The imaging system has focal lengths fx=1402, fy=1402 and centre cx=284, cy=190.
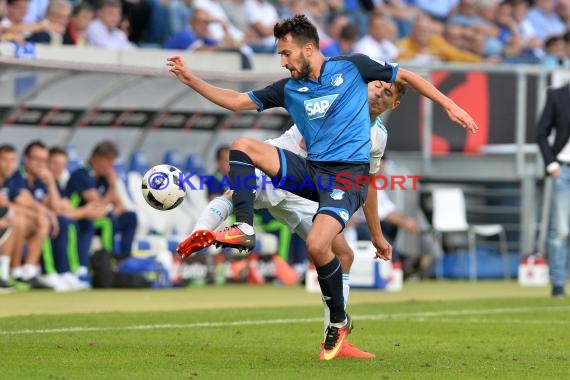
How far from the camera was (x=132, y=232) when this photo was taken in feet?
60.2

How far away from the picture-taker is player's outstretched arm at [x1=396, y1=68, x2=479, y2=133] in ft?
28.1

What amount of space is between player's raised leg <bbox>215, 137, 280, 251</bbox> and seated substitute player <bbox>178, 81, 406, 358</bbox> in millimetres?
220

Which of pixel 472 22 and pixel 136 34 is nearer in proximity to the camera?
pixel 136 34

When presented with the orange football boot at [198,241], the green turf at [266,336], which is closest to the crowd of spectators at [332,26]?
the green turf at [266,336]

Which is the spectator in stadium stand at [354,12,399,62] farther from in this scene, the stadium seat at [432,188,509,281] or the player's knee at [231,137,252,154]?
the player's knee at [231,137,252,154]

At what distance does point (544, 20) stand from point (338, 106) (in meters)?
18.8

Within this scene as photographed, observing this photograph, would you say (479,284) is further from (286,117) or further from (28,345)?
(28,345)

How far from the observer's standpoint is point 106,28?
19203mm

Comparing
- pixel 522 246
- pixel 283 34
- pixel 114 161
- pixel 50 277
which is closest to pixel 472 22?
pixel 522 246

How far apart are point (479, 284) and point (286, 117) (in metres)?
3.81

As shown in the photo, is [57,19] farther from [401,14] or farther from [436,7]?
[436,7]

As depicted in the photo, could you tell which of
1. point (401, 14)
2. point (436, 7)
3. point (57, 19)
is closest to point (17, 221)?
point (57, 19)

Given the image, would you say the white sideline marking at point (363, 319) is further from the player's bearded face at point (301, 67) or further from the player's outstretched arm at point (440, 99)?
the player's outstretched arm at point (440, 99)

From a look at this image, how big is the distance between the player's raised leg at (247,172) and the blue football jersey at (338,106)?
293mm
